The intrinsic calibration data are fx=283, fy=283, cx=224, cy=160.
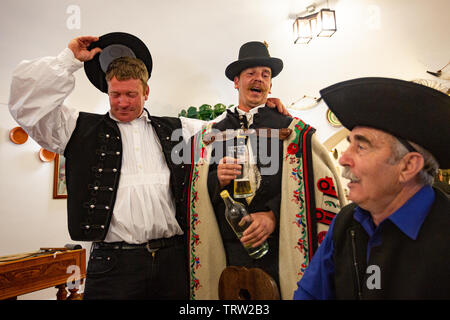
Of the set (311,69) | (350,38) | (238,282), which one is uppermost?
(350,38)

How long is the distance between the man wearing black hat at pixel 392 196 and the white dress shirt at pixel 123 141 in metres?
0.95

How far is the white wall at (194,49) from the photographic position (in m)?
3.02

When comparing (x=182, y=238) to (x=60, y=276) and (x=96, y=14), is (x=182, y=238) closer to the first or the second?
(x=60, y=276)

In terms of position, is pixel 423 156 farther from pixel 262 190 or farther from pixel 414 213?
pixel 262 190

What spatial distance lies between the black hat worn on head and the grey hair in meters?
1.14

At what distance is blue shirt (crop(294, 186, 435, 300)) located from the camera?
0.74 m

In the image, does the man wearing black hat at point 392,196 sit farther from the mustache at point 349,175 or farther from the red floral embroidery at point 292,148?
the red floral embroidery at point 292,148

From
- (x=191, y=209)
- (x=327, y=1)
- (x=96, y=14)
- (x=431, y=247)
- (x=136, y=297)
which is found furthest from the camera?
(x=327, y=1)

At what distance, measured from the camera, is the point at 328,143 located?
3553 mm

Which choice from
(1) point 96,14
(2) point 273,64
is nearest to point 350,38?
(2) point 273,64

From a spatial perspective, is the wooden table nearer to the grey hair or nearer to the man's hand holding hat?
the man's hand holding hat

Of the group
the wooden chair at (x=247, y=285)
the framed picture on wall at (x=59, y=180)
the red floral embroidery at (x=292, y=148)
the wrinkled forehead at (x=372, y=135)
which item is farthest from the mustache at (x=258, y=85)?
the framed picture on wall at (x=59, y=180)

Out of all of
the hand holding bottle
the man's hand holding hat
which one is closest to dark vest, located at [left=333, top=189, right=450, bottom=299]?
the hand holding bottle

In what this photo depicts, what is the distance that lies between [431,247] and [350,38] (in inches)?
134
